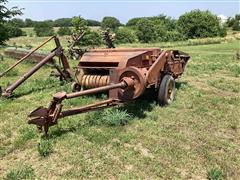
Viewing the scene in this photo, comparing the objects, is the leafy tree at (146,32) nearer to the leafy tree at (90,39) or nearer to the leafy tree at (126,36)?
the leafy tree at (126,36)

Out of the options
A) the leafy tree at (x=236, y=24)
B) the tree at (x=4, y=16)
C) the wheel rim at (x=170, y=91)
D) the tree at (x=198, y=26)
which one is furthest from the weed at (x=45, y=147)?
the leafy tree at (x=236, y=24)

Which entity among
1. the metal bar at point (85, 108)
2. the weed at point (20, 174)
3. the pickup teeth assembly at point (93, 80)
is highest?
the pickup teeth assembly at point (93, 80)

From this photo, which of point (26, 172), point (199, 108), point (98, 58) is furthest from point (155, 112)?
point (26, 172)

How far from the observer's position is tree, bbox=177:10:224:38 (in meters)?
72.0

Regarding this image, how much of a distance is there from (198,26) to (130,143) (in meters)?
68.7

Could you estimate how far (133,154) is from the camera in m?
6.44

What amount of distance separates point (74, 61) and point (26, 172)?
12.5 m

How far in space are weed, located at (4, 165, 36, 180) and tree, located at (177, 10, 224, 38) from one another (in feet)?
219

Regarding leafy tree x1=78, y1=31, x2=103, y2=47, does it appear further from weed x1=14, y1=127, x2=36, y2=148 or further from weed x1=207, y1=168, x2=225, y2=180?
weed x1=207, y1=168, x2=225, y2=180

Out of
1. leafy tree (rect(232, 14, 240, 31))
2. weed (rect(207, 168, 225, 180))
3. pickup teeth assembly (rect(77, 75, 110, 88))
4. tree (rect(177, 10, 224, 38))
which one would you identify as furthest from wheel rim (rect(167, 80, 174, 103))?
leafy tree (rect(232, 14, 240, 31))

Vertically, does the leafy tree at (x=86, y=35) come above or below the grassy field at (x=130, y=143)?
above

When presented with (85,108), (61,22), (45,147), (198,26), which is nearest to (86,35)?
(85,108)

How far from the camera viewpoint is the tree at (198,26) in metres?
72.0

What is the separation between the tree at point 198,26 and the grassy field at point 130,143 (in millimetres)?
63242
